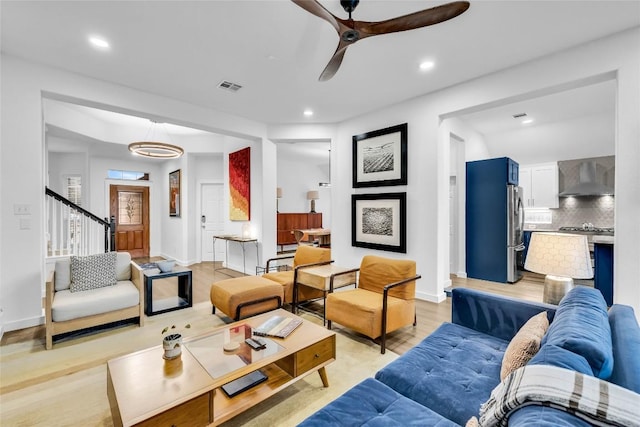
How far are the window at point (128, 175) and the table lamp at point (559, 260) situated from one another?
29.2 feet

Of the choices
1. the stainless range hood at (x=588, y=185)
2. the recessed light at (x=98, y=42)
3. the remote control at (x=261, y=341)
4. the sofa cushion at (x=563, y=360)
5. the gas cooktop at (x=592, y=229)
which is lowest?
the remote control at (x=261, y=341)

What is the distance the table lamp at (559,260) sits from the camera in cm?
206

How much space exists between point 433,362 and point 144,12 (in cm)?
346

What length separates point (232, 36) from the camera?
2.75m

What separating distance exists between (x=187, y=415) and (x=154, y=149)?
5182mm

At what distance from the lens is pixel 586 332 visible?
3.66 ft

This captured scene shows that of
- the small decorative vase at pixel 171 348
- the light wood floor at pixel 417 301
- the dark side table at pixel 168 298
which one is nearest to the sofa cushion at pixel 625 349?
the light wood floor at pixel 417 301

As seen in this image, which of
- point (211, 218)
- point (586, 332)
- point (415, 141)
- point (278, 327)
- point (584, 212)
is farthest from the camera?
point (211, 218)

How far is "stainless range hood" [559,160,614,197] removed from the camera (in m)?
5.62

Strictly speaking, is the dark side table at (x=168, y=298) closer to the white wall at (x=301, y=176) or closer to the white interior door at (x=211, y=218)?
the white interior door at (x=211, y=218)

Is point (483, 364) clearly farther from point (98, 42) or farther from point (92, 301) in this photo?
point (98, 42)

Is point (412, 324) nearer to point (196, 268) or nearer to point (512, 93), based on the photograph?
point (512, 93)

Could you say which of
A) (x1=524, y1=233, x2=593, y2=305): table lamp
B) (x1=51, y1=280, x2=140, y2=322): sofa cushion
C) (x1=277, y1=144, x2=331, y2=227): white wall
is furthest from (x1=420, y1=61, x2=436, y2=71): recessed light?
(x1=277, y1=144, x2=331, y2=227): white wall

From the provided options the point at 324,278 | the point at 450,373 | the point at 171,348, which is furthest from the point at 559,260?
the point at 171,348
